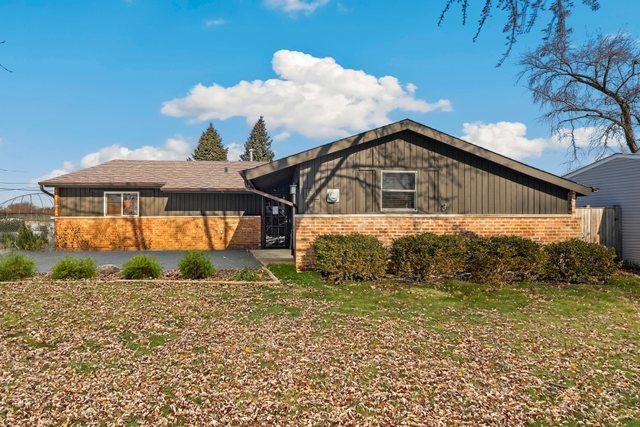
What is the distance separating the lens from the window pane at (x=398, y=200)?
38.8 ft

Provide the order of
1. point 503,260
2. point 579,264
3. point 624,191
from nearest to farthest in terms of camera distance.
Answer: point 503,260, point 579,264, point 624,191

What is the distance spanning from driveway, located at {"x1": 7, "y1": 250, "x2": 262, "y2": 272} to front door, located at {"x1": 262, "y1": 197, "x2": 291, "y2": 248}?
1.77m

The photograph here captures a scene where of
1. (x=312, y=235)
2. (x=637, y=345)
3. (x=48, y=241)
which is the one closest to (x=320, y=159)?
(x=312, y=235)

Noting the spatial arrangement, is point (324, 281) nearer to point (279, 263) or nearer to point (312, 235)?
point (312, 235)

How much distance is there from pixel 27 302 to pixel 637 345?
397 inches

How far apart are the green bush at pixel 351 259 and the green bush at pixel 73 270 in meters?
5.49

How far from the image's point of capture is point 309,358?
524cm

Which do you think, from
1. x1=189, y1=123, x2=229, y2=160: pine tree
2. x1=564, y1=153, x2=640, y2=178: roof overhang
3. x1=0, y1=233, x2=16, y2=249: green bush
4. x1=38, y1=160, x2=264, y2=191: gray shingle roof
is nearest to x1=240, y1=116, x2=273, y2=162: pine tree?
x1=189, y1=123, x2=229, y2=160: pine tree

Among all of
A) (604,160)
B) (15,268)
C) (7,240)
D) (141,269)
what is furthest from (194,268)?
(604,160)

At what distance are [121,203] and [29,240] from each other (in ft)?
13.0

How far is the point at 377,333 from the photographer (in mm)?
6285

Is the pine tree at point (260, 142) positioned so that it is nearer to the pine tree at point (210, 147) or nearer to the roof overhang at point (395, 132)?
the pine tree at point (210, 147)

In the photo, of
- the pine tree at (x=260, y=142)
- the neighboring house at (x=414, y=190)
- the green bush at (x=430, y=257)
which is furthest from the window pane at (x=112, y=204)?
the pine tree at (x=260, y=142)

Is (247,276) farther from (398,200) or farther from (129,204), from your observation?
(129,204)
